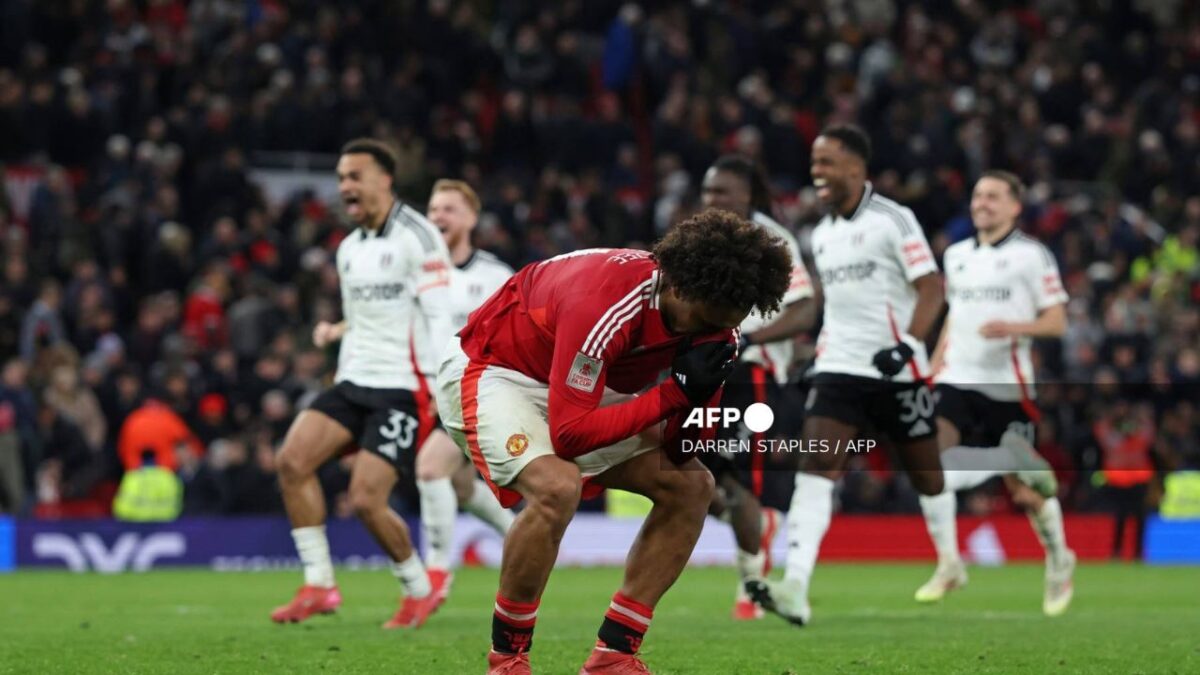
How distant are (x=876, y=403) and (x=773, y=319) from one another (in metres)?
0.81

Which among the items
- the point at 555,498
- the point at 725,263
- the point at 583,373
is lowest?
the point at 555,498

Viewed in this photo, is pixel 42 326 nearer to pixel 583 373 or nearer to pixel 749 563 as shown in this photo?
pixel 749 563

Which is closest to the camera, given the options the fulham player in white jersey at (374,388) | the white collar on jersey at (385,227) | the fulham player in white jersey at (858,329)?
the fulham player in white jersey at (858,329)

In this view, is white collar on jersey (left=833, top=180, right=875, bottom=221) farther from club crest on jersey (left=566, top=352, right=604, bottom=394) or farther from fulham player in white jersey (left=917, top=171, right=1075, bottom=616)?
club crest on jersey (left=566, top=352, right=604, bottom=394)

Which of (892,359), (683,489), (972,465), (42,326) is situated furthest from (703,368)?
(42,326)

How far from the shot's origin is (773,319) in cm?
1081

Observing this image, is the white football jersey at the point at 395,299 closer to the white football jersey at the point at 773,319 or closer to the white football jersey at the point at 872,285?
the white football jersey at the point at 773,319

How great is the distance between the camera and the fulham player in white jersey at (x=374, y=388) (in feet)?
34.5

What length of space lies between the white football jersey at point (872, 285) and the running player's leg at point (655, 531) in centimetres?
359

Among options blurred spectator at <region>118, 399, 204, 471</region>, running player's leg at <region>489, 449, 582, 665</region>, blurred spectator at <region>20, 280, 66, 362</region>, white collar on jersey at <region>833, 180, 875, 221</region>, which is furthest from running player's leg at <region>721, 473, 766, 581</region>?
blurred spectator at <region>20, 280, 66, 362</region>

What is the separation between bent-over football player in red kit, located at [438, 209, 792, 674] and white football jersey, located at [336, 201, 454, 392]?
3.49 m

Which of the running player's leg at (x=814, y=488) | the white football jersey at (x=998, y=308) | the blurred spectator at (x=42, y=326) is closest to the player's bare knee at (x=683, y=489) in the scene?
the running player's leg at (x=814, y=488)

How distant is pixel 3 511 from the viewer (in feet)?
61.9

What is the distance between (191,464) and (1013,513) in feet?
30.4
